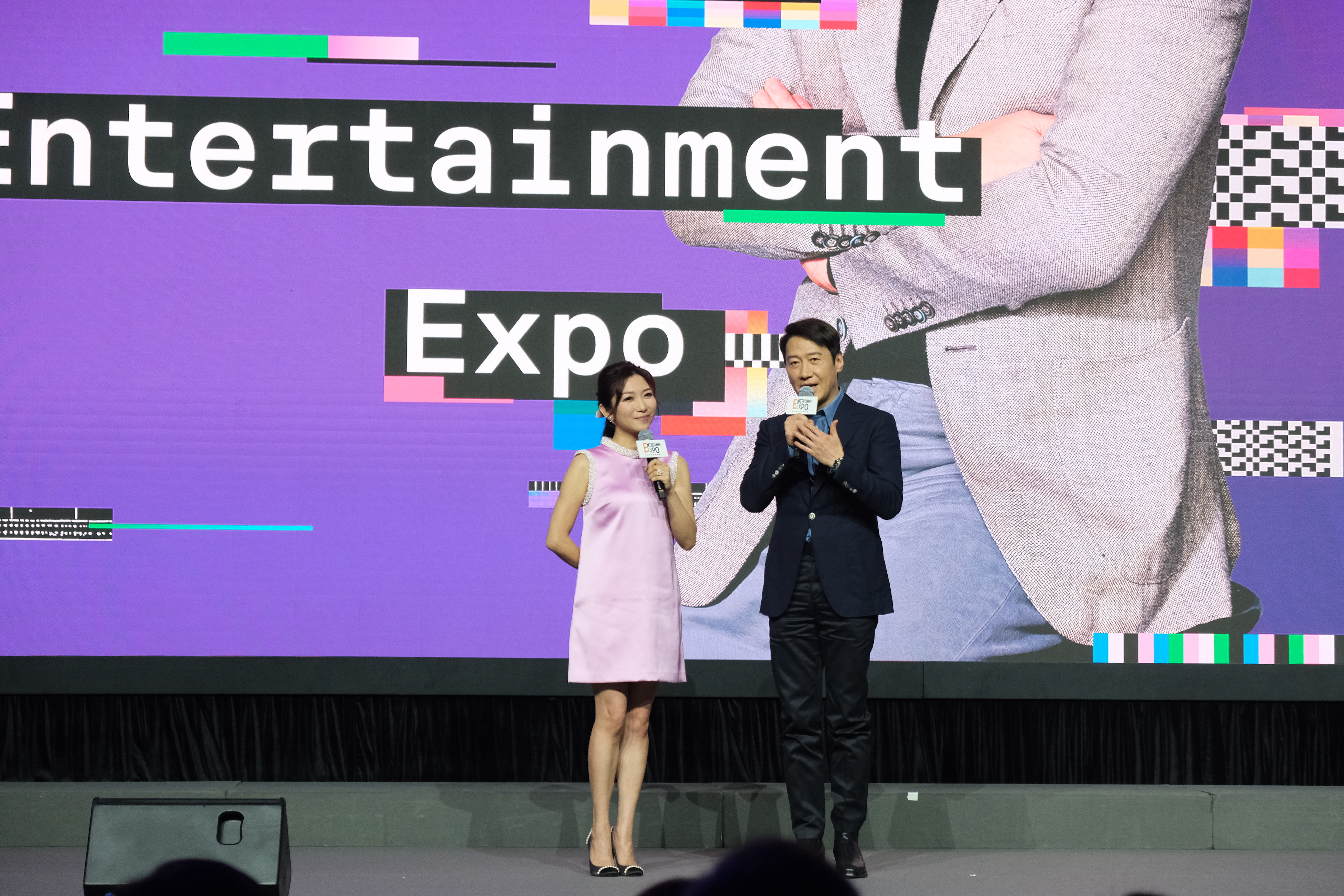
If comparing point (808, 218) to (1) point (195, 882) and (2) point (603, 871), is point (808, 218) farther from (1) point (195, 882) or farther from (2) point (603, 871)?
(1) point (195, 882)

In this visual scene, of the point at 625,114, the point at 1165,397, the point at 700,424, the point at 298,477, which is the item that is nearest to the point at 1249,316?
the point at 1165,397

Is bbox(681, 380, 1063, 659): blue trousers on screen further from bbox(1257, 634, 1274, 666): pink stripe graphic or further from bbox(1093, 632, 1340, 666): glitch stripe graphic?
bbox(1257, 634, 1274, 666): pink stripe graphic

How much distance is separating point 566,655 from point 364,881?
990 millimetres

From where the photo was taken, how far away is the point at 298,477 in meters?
3.88

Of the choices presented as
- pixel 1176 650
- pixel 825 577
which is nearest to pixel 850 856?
pixel 825 577

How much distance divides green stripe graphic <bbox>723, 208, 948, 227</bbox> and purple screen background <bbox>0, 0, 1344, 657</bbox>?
0.45ft

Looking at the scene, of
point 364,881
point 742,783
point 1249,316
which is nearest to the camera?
point 364,881

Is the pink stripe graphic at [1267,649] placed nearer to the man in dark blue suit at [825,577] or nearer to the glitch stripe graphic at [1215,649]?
the glitch stripe graphic at [1215,649]

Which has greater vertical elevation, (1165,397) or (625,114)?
(625,114)

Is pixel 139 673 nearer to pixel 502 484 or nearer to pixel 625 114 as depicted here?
pixel 502 484

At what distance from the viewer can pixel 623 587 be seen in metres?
3.10

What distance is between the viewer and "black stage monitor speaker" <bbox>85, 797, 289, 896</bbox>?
2129 mm

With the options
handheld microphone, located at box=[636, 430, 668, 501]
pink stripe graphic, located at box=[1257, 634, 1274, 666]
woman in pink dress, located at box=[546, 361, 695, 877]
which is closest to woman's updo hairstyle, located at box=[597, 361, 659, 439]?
woman in pink dress, located at box=[546, 361, 695, 877]

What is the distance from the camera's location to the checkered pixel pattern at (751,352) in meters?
3.93
